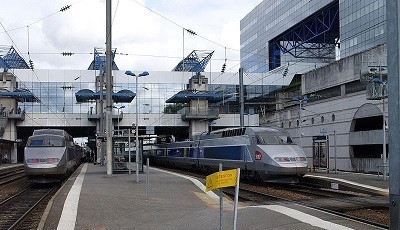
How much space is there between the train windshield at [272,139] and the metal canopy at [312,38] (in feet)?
136

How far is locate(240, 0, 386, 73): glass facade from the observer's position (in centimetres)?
5316

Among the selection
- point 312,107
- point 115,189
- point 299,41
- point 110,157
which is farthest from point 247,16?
point 115,189

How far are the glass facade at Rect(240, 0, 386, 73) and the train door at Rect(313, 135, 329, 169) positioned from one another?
1879 centimetres

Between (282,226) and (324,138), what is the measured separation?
25.8m

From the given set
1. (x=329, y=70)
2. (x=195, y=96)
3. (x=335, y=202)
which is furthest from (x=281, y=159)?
(x=195, y=96)

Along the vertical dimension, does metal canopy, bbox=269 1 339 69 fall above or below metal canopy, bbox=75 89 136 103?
above

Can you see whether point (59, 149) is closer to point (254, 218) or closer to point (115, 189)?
point (115, 189)

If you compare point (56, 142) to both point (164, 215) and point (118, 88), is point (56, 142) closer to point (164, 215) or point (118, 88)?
point (164, 215)

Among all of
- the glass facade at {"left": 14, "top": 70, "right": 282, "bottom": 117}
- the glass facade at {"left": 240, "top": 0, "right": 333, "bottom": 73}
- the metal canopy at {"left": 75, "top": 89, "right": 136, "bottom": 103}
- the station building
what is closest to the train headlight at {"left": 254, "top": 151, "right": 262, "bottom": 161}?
the station building

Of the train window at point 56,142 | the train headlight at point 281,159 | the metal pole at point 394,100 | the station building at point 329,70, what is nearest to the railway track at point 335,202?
the train headlight at point 281,159

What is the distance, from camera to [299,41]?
73.9 metres

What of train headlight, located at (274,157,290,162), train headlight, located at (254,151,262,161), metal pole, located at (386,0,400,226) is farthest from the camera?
train headlight, located at (254,151,262,161)

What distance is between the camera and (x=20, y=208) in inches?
→ 661

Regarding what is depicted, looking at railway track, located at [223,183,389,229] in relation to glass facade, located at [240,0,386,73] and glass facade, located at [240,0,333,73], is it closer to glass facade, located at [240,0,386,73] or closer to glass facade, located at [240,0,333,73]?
glass facade, located at [240,0,386,73]
